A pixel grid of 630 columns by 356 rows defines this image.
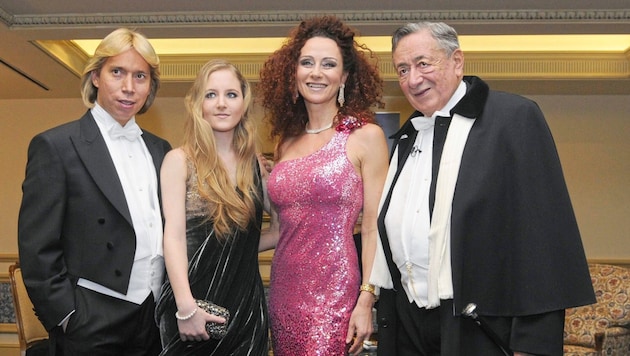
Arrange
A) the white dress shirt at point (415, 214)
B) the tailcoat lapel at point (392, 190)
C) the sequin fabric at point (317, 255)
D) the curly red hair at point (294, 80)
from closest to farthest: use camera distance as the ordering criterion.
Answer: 1. the white dress shirt at point (415, 214)
2. the tailcoat lapel at point (392, 190)
3. the sequin fabric at point (317, 255)
4. the curly red hair at point (294, 80)

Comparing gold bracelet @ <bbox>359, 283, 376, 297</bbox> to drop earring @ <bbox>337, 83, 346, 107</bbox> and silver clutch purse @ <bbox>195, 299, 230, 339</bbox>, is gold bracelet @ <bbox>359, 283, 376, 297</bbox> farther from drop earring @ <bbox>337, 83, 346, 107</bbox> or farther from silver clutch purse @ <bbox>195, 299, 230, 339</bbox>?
drop earring @ <bbox>337, 83, 346, 107</bbox>

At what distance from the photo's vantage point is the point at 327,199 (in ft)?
8.52

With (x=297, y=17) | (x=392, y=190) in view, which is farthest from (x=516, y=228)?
(x=297, y=17)

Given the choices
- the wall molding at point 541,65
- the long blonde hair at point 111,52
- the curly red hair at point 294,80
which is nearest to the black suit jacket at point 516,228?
the curly red hair at point 294,80

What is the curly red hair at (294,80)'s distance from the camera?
2.72 metres

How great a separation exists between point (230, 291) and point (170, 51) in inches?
221

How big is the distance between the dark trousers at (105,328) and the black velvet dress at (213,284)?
0.07 meters

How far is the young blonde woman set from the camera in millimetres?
2412

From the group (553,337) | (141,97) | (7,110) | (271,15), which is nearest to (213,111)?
(141,97)

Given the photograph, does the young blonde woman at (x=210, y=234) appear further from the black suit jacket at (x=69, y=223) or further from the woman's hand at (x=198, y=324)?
the black suit jacket at (x=69, y=223)

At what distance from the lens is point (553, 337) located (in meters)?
1.95

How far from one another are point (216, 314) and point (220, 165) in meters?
0.49

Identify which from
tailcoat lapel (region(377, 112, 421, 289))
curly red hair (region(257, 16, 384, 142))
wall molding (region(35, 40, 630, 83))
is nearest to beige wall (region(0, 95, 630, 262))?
wall molding (region(35, 40, 630, 83))

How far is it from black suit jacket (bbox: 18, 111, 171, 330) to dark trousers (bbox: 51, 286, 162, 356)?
50 millimetres
